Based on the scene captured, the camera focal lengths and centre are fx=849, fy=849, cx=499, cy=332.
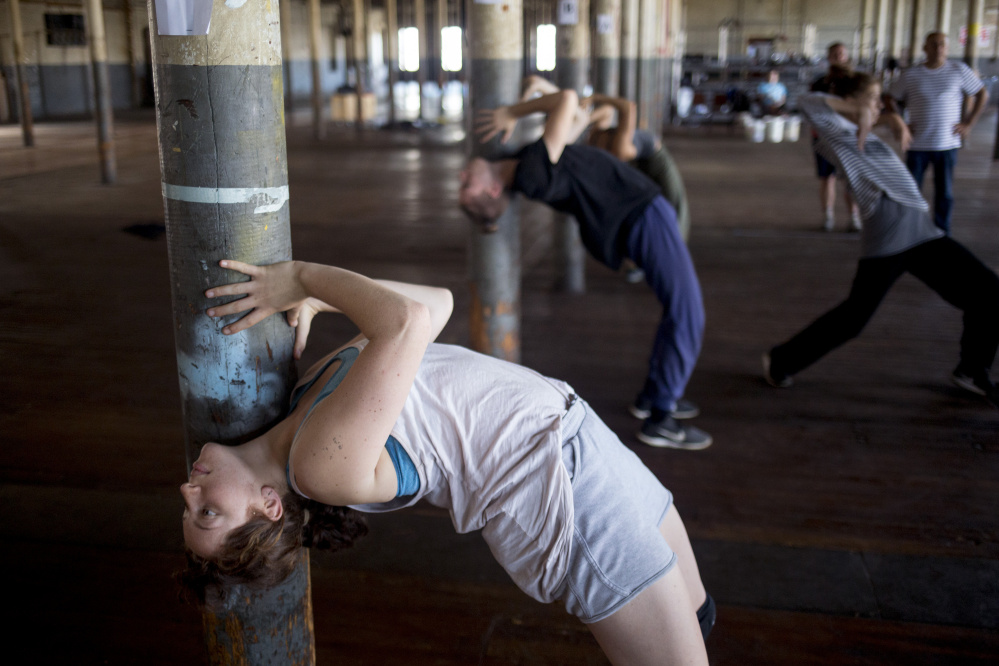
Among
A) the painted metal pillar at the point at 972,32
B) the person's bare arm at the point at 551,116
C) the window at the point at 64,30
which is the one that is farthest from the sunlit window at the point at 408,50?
the person's bare arm at the point at 551,116

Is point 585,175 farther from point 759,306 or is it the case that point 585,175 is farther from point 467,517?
point 759,306

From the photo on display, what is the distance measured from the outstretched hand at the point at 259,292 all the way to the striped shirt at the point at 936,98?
20.5ft

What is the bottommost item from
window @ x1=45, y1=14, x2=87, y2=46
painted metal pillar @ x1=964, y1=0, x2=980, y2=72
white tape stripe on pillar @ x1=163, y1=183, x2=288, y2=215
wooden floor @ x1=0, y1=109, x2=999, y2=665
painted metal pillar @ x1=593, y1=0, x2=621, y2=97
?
wooden floor @ x1=0, y1=109, x2=999, y2=665

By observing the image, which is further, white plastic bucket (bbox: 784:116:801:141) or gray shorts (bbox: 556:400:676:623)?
white plastic bucket (bbox: 784:116:801:141)

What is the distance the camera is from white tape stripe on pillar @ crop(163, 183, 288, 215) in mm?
1429

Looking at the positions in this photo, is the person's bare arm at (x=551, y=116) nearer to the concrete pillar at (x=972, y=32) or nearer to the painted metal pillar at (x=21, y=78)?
the painted metal pillar at (x=21, y=78)

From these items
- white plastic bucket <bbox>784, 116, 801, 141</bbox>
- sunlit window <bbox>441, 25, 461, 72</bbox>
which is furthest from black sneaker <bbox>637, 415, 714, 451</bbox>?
sunlit window <bbox>441, 25, 461, 72</bbox>

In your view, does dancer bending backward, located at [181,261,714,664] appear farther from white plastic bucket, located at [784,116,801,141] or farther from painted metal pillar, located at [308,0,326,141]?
white plastic bucket, located at [784,116,801,141]

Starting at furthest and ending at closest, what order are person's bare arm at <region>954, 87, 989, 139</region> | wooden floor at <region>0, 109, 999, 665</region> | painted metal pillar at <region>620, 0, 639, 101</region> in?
painted metal pillar at <region>620, 0, 639, 101</region> < person's bare arm at <region>954, 87, 989, 139</region> < wooden floor at <region>0, 109, 999, 665</region>

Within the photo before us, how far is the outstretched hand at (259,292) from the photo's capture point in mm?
1462

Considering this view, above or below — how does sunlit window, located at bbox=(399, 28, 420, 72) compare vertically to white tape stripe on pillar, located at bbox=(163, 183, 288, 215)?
above

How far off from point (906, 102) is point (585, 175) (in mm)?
4475

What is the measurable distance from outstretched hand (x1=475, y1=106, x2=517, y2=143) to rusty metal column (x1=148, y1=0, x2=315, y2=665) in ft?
6.51

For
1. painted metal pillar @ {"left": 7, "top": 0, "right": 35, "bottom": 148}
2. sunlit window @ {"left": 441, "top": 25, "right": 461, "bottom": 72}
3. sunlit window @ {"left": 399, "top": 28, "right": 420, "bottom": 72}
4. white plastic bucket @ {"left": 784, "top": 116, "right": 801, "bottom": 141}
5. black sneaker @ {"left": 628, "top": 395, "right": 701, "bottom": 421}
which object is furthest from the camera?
sunlit window @ {"left": 399, "top": 28, "right": 420, "bottom": 72}
